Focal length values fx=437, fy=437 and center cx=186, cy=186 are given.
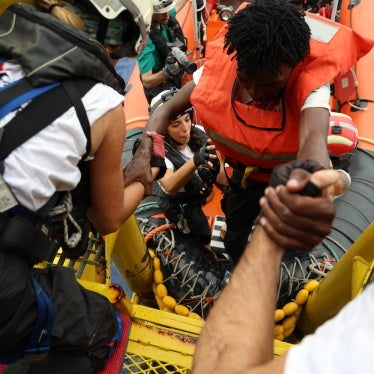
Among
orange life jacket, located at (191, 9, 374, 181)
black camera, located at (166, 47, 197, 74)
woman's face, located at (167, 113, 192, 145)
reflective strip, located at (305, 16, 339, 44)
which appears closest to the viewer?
orange life jacket, located at (191, 9, 374, 181)

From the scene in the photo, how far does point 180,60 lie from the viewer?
293 cm

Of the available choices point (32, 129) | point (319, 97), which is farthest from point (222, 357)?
point (319, 97)

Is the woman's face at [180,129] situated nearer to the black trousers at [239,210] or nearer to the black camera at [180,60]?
the black trousers at [239,210]

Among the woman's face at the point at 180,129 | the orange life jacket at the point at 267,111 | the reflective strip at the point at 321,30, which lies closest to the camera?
the orange life jacket at the point at 267,111

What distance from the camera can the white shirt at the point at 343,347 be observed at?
0.55 meters

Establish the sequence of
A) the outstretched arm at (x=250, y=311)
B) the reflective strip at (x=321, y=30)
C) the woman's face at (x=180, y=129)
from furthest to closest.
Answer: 1. the woman's face at (x=180, y=129)
2. the reflective strip at (x=321, y=30)
3. the outstretched arm at (x=250, y=311)

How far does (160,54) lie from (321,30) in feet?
5.90

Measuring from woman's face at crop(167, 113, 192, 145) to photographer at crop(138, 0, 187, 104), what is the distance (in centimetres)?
80

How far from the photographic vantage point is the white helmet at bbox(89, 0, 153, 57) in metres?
1.10

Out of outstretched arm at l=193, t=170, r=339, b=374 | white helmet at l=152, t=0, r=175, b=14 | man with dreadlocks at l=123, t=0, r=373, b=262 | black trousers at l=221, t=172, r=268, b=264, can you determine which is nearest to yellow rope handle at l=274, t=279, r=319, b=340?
black trousers at l=221, t=172, r=268, b=264

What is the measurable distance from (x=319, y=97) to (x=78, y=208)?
0.81m

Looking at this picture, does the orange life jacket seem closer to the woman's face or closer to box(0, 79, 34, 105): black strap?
the woman's face

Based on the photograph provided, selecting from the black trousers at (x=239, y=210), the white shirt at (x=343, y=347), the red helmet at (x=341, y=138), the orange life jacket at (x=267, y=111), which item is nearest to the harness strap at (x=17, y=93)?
the white shirt at (x=343, y=347)

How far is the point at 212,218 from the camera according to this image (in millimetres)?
2869
